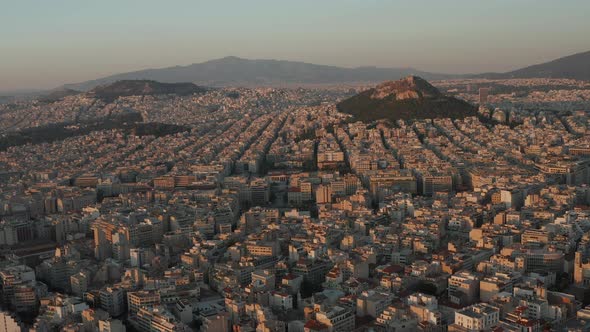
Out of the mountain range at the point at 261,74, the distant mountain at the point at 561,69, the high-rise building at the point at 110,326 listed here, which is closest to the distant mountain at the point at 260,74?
the mountain range at the point at 261,74

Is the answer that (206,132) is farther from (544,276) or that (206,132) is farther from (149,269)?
(544,276)

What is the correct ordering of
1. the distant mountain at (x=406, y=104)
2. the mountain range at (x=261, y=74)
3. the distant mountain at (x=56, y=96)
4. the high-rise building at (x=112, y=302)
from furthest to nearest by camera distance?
the mountain range at (x=261, y=74) → the distant mountain at (x=56, y=96) → the distant mountain at (x=406, y=104) → the high-rise building at (x=112, y=302)

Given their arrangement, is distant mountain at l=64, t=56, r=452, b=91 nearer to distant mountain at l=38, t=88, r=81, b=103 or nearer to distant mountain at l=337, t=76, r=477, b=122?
distant mountain at l=38, t=88, r=81, b=103

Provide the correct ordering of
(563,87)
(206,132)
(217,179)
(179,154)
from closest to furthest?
(217,179), (179,154), (206,132), (563,87)

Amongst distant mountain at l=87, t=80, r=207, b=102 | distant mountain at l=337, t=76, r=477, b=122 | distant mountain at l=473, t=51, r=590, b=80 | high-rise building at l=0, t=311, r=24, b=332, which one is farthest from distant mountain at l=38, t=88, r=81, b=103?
distant mountain at l=473, t=51, r=590, b=80

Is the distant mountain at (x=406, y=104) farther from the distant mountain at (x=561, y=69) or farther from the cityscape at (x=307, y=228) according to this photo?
the distant mountain at (x=561, y=69)

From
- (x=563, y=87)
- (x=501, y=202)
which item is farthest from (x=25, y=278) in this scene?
(x=563, y=87)
